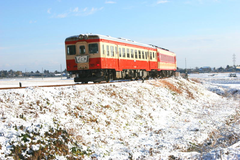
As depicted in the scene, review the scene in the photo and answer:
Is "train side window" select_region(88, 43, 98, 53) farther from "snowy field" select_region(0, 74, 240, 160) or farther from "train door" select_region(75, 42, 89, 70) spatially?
"snowy field" select_region(0, 74, 240, 160)

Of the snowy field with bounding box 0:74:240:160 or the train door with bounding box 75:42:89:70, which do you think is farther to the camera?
the train door with bounding box 75:42:89:70

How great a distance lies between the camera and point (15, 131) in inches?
287

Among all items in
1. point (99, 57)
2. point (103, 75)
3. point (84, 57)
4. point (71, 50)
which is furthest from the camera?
point (103, 75)

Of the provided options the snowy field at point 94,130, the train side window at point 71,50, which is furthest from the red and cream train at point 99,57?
the snowy field at point 94,130

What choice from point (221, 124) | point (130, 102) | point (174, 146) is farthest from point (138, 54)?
point (174, 146)

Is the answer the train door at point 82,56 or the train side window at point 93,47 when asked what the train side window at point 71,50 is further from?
the train side window at point 93,47

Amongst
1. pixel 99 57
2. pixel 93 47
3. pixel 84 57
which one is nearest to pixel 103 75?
pixel 99 57

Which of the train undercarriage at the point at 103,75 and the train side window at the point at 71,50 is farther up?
the train side window at the point at 71,50

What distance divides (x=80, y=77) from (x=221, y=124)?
31.8ft

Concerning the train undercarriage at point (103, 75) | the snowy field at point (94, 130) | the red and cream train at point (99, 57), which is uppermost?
the red and cream train at point (99, 57)

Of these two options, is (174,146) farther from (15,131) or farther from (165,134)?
(15,131)

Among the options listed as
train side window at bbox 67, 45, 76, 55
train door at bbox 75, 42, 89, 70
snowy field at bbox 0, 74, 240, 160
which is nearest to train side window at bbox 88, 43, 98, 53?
train door at bbox 75, 42, 89, 70

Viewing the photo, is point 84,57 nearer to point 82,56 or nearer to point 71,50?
point 82,56

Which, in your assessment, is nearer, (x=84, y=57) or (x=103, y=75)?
(x=84, y=57)
